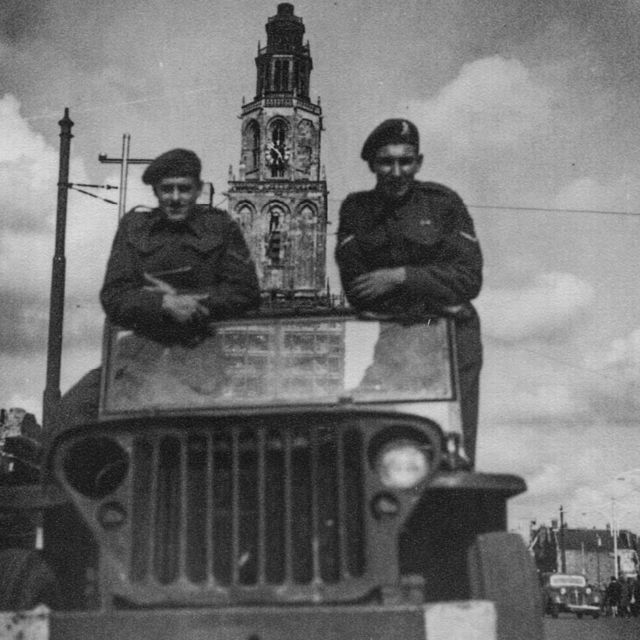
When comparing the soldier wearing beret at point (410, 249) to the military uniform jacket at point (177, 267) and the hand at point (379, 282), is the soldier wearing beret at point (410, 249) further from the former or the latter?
the military uniform jacket at point (177, 267)

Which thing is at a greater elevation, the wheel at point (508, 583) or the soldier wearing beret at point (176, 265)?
the soldier wearing beret at point (176, 265)

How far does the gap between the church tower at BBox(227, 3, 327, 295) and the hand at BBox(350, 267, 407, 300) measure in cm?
7400

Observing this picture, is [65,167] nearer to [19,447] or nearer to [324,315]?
[19,447]

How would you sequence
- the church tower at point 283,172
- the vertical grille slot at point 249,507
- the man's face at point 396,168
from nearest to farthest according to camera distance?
the vertical grille slot at point 249,507
the man's face at point 396,168
the church tower at point 283,172

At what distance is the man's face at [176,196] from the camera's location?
6.01m

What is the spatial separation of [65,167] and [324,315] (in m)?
16.5

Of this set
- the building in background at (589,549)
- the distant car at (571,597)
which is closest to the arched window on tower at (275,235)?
the building in background at (589,549)

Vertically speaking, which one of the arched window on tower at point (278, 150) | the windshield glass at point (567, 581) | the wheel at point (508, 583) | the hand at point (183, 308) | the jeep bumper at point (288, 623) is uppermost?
the arched window on tower at point (278, 150)

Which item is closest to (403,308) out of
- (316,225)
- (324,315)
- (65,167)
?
(324,315)

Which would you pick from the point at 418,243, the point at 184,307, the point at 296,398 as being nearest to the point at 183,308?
the point at 184,307

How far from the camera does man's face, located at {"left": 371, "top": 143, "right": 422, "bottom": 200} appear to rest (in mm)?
6176

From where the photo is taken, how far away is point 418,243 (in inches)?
237

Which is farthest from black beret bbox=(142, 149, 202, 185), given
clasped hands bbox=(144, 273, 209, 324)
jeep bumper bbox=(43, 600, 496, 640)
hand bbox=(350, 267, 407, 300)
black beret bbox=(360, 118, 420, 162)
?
jeep bumper bbox=(43, 600, 496, 640)

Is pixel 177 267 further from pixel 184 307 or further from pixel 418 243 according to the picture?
pixel 418 243
